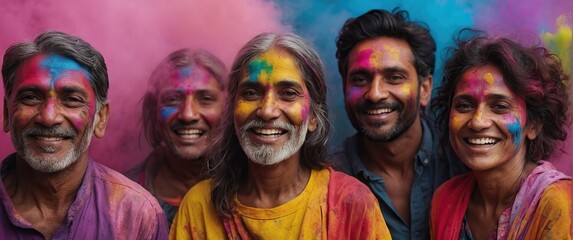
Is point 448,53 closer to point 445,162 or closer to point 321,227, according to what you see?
point 445,162

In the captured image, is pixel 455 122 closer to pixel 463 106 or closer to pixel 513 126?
pixel 463 106

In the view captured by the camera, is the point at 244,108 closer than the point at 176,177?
Yes

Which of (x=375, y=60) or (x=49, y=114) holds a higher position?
(x=375, y=60)

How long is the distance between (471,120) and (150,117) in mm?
2130

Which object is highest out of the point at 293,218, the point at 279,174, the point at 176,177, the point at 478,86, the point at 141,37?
the point at 141,37

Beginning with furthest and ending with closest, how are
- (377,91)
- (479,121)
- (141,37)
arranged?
1. (141,37)
2. (377,91)
3. (479,121)

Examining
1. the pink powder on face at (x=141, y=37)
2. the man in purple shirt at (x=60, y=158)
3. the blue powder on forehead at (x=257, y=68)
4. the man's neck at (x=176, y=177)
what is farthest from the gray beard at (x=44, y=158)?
the pink powder on face at (x=141, y=37)

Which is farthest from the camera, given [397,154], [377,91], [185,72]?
[185,72]

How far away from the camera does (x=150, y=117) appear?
5.18 meters

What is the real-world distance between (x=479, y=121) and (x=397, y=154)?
2.71 feet

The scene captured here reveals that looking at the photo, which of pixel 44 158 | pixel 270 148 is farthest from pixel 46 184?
pixel 270 148

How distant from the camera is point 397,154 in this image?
4.78 meters

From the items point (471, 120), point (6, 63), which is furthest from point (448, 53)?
point (6, 63)

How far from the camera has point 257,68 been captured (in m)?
4.12
